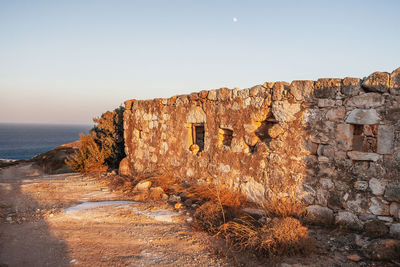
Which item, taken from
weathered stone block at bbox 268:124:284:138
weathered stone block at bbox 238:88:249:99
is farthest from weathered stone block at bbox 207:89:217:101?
weathered stone block at bbox 268:124:284:138

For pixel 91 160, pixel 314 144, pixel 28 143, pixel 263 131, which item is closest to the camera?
pixel 314 144

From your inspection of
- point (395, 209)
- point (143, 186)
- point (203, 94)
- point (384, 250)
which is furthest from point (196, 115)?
point (384, 250)

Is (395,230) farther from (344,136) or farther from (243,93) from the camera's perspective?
(243,93)

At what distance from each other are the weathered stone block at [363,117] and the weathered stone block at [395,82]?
29 centimetres

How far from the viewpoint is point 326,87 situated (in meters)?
3.50

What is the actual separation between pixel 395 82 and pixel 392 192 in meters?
1.31

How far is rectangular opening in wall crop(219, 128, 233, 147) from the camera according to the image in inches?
Answer: 198

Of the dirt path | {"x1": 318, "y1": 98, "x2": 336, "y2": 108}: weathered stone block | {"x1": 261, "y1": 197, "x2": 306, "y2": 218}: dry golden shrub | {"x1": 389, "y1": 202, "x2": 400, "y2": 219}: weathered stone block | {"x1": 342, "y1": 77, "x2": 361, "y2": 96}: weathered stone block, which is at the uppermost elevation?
{"x1": 342, "y1": 77, "x2": 361, "y2": 96}: weathered stone block

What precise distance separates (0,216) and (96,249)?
6.58 feet

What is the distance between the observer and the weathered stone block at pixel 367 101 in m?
3.14

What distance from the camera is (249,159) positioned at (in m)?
4.42

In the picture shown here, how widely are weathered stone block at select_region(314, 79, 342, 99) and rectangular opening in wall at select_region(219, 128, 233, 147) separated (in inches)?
74.4

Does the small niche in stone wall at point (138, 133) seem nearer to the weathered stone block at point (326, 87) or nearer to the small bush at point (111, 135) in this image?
the small bush at point (111, 135)

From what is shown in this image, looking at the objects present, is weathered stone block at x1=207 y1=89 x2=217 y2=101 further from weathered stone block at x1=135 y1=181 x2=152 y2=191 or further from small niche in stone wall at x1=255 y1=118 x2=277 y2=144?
weathered stone block at x1=135 y1=181 x2=152 y2=191
